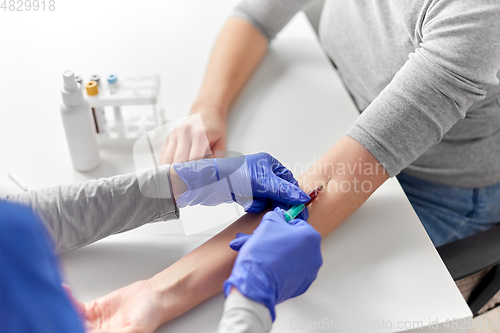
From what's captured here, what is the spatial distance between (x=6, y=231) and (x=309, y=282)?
415mm

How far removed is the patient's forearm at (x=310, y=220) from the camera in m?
0.68

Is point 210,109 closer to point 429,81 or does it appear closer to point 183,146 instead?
point 183,146

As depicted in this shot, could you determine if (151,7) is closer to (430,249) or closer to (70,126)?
(70,126)

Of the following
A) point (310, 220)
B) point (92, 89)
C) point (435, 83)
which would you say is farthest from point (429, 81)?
point (92, 89)

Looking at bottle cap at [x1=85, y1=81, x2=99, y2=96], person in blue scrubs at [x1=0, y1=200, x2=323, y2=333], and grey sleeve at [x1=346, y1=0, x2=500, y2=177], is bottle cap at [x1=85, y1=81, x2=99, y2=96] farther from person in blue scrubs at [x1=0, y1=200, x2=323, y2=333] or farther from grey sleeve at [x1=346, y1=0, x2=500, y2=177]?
grey sleeve at [x1=346, y1=0, x2=500, y2=177]

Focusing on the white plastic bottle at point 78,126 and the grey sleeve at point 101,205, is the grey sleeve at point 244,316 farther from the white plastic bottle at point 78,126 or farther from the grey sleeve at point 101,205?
the white plastic bottle at point 78,126

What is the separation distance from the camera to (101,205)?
0.74m

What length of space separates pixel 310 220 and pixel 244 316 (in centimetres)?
27

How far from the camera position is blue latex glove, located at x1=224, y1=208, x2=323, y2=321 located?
0.57 m

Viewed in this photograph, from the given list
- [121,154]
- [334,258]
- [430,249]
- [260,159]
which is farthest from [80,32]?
[430,249]

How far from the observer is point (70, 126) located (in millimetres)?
842

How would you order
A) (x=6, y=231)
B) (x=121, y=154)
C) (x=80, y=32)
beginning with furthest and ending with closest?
1. (x=80, y=32)
2. (x=121, y=154)
3. (x=6, y=231)

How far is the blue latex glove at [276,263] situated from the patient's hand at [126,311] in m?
0.13

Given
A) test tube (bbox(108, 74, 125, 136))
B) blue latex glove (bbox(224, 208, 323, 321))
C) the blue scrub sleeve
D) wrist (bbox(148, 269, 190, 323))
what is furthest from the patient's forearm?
test tube (bbox(108, 74, 125, 136))
